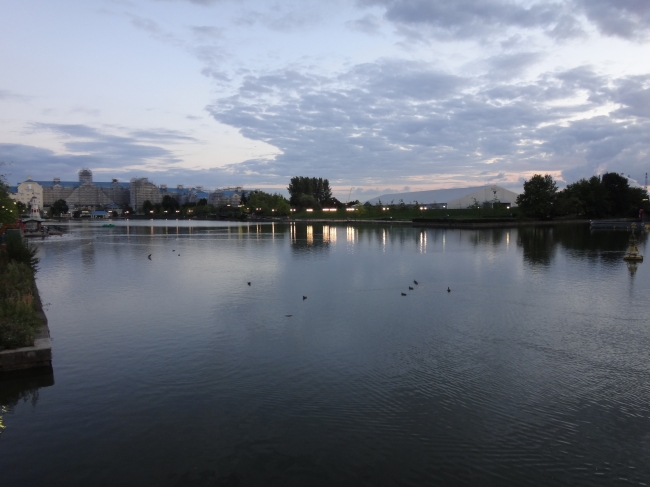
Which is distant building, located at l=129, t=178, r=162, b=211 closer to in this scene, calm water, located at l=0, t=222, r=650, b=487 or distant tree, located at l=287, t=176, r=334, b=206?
distant tree, located at l=287, t=176, r=334, b=206

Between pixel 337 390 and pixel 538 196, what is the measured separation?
252ft

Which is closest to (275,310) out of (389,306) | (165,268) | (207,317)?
(207,317)

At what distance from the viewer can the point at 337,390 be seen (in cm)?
992

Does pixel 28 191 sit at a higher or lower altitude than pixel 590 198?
higher

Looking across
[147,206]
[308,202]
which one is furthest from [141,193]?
[308,202]

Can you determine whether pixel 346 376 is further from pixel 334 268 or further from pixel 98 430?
pixel 334 268

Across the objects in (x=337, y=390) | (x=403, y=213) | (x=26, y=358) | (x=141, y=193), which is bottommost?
(x=337, y=390)

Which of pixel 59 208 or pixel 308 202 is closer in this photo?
pixel 308 202

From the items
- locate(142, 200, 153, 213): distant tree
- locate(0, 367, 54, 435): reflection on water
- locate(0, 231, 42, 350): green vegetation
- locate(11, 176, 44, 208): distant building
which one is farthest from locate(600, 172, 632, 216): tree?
locate(11, 176, 44, 208): distant building

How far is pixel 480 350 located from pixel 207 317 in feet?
29.1

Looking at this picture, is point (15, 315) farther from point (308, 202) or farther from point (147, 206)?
point (147, 206)

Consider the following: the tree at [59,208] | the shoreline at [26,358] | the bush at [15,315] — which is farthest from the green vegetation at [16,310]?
the tree at [59,208]

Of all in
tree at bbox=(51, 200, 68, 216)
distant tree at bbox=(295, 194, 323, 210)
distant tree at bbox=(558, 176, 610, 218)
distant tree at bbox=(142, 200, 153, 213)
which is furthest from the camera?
distant tree at bbox=(142, 200, 153, 213)

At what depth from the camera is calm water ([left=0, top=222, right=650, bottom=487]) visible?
7.28 meters
